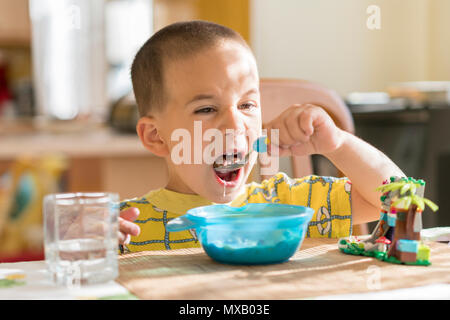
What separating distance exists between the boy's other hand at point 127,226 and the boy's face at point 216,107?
0.20m

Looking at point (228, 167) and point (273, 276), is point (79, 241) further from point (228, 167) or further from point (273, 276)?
point (228, 167)

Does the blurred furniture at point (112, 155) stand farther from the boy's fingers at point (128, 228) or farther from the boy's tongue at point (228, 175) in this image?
the boy's fingers at point (128, 228)

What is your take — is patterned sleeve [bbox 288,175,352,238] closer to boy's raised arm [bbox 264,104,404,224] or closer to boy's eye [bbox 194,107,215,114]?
boy's raised arm [bbox 264,104,404,224]

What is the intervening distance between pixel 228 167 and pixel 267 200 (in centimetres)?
18

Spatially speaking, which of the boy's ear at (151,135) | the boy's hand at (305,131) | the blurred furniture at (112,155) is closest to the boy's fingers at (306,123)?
the boy's hand at (305,131)

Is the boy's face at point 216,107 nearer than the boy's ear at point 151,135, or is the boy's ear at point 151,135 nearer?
the boy's face at point 216,107

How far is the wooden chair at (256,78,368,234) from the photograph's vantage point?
126 cm

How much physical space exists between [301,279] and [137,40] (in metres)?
3.21

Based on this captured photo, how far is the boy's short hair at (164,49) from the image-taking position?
0.96m

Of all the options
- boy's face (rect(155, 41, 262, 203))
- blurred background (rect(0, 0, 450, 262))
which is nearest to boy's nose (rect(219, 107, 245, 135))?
boy's face (rect(155, 41, 262, 203))

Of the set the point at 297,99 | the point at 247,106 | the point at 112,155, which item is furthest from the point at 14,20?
the point at 247,106

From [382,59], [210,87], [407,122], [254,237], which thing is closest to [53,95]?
[382,59]

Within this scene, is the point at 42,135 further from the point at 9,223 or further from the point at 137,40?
the point at 137,40

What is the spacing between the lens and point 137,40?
364 centimetres
